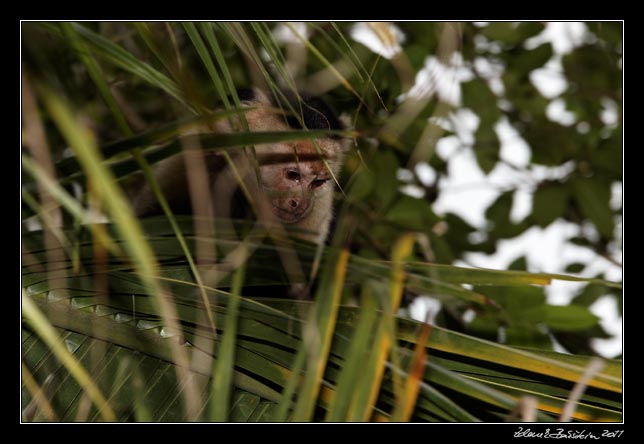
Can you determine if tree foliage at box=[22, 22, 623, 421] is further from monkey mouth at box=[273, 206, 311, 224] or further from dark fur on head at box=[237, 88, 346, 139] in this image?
monkey mouth at box=[273, 206, 311, 224]

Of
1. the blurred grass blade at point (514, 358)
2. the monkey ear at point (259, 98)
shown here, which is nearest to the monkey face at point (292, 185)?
the monkey ear at point (259, 98)

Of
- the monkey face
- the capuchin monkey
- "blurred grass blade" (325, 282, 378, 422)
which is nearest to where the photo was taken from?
"blurred grass blade" (325, 282, 378, 422)

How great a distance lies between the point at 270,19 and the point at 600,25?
4.86ft

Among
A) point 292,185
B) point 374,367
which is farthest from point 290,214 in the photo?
point 374,367

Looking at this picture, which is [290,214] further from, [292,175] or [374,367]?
[374,367]

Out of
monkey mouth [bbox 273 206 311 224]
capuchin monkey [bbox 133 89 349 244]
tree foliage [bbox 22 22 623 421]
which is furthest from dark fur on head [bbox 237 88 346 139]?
monkey mouth [bbox 273 206 311 224]

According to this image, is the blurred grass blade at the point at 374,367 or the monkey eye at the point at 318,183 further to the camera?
the monkey eye at the point at 318,183

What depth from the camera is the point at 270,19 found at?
111cm

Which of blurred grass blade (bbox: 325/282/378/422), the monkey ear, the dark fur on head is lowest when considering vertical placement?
blurred grass blade (bbox: 325/282/378/422)

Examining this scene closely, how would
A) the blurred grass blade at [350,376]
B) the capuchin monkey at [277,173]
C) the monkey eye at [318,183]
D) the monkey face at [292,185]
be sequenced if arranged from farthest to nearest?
the monkey eye at [318,183], the monkey face at [292,185], the capuchin monkey at [277,173], the blurred grass blade at [350,376]

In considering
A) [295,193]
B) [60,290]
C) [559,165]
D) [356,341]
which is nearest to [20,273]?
[60,290]

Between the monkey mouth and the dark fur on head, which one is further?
the monkey mouth

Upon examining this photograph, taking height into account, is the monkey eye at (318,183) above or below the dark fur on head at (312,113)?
below

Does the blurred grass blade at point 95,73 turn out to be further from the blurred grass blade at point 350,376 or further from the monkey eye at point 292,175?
the monkey eye at point 292,175
